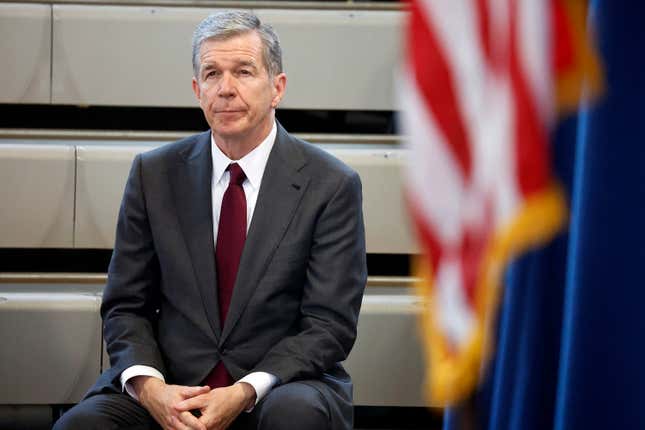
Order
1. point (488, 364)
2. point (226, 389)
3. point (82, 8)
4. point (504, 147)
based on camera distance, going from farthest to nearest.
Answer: point (82, 8) → point (226, 389) → point (488, 364) → point (504, 147)

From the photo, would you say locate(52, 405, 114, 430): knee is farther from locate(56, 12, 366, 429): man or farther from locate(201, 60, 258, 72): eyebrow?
locate(201, 60, 258, 72): eyebrow

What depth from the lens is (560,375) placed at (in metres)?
0.88

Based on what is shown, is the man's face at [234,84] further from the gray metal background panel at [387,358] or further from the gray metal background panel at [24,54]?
the gray metal background panel at [24,54]

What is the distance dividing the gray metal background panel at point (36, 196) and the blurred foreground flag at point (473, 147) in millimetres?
1435

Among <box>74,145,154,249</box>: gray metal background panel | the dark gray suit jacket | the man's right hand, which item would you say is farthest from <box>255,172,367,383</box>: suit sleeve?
<box>74,145,154,249</box>: gray metal background panel

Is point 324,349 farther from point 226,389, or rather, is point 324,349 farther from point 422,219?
point 422,219

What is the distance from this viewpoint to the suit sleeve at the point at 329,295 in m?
1.50

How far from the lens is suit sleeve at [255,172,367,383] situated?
1.50 m

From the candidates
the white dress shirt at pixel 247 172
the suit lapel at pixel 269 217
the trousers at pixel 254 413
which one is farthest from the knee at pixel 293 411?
the white dress shirt at pixel 247 172

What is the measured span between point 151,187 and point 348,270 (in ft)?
1.00

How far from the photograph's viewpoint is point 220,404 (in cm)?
143

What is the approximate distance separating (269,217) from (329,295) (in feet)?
0.45

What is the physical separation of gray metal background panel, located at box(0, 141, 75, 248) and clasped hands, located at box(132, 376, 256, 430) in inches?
27.1

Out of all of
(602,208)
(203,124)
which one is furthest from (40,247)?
(602,208)
